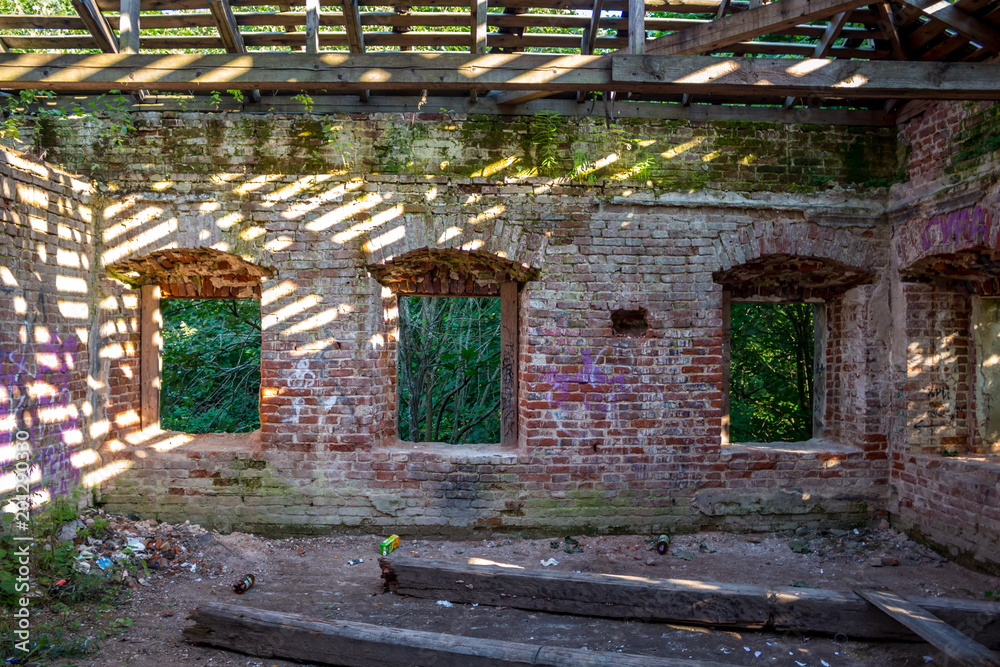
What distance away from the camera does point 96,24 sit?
4410mm

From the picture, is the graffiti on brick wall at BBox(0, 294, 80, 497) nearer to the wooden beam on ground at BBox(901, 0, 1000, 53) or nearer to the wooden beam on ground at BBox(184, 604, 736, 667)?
the wooden beam on ground at BBox(184, 604, 736, 667)

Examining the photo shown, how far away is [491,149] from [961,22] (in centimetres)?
333

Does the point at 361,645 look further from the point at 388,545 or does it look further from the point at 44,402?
the point at 44,402

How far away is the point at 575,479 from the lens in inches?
200

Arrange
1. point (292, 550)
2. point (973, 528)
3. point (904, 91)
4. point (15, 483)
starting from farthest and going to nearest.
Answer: point (292, 550) → point (973, 528) → point (15, 483) → point (904, 91)

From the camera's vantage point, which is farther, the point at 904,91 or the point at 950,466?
the point at 950,466

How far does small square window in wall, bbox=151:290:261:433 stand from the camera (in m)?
8.95

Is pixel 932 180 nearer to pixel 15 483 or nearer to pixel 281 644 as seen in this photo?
pixel 281 644

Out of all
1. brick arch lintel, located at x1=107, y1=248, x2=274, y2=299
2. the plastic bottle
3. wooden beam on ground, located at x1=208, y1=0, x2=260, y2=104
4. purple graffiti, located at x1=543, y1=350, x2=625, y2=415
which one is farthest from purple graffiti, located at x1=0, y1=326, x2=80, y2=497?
purple graffiti, located at x1=543, y1=350, x2=625, y2=415

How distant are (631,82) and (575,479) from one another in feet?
10.2

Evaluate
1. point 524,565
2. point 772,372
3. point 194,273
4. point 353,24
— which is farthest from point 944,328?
point 194,273

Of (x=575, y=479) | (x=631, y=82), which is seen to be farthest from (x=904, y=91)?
(x=575, y=479)

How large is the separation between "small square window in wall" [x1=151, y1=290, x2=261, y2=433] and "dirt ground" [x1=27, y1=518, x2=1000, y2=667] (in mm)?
4287

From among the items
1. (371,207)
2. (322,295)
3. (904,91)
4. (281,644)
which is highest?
(904,91)
